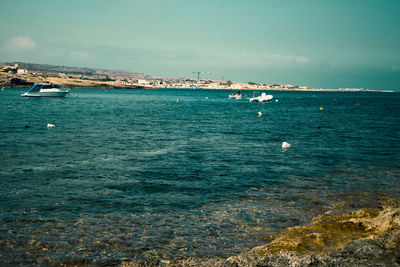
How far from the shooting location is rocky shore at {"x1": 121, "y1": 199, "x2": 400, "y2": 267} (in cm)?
684

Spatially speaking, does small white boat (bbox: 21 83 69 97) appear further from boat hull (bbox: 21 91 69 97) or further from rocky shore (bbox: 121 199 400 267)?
rocky shore (bbox: 121 199 400 267)

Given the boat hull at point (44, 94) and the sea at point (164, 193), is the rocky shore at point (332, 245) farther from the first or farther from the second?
the boat hull at point (44, 94)

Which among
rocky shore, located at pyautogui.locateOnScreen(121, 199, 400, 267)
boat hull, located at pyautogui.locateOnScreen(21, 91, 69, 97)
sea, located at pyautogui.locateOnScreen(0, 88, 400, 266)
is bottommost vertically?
sea, located at pyautogui.locateOnScreen(0, 88, 400, 266)

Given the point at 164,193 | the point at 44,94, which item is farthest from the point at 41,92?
the point at 164,193

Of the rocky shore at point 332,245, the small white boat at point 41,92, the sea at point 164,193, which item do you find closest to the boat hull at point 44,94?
the small white boat at point 41,92

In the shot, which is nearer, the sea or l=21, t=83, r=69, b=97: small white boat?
the sea

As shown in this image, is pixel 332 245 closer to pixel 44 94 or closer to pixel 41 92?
pixel 41 92

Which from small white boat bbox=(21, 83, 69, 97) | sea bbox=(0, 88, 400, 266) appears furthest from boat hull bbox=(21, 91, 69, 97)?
sea bbox=(0, 88, 400, 266)

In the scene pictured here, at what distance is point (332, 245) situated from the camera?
906 centimetres

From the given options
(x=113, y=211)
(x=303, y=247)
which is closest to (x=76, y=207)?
(x=113, y=211)

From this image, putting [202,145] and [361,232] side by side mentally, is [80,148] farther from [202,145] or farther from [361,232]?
[361,232]

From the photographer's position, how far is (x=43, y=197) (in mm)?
13648

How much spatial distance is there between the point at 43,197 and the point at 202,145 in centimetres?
1664

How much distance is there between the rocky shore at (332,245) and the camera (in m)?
6.84
